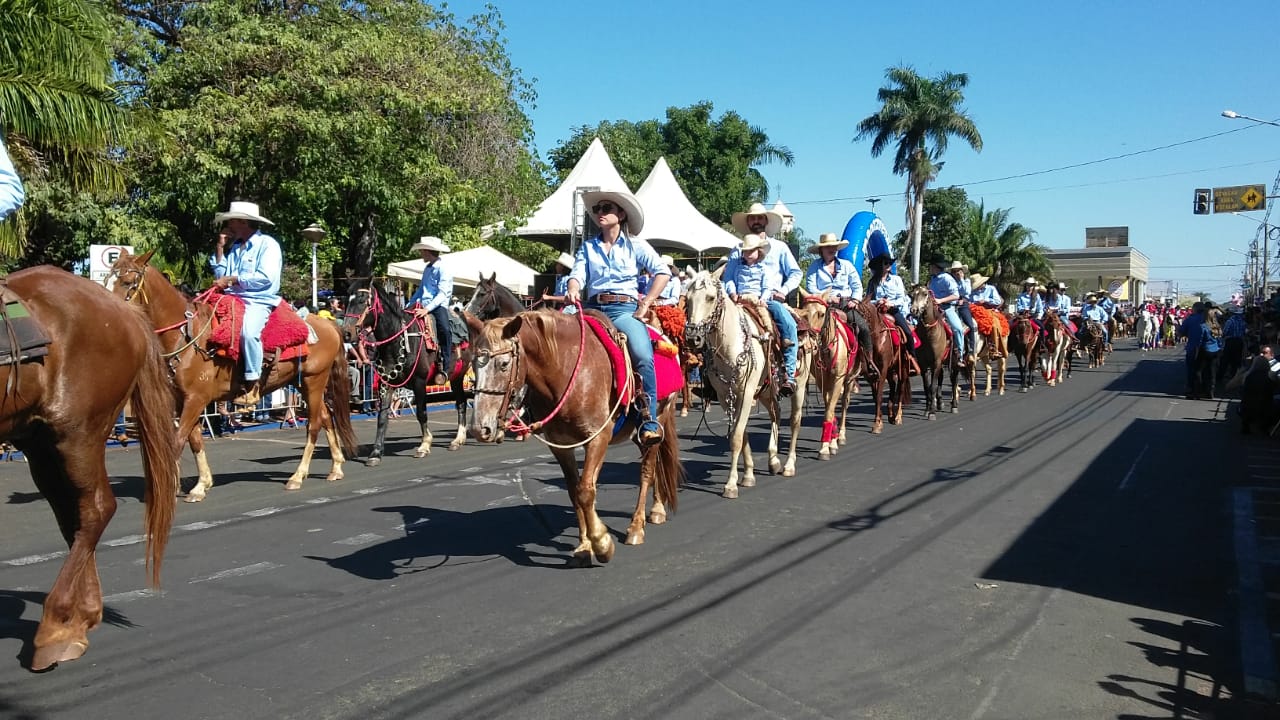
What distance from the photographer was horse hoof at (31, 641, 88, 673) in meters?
4.78

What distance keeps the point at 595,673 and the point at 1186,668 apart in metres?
3.14

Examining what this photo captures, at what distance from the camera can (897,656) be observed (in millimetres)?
5223

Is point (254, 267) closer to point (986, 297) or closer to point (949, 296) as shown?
point (949, 296)

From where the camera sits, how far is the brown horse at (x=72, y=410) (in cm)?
Answer: 488

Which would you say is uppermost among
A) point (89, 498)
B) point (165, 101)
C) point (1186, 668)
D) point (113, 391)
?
point (165, 101)

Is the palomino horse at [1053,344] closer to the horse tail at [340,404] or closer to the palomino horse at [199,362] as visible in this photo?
the horse tail at [340,404]

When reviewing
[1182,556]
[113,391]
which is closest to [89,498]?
[113,391]

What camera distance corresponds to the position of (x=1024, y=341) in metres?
24.7

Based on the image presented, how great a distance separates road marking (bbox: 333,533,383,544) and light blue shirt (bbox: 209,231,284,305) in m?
3.01

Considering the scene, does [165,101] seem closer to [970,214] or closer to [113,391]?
[113,391]

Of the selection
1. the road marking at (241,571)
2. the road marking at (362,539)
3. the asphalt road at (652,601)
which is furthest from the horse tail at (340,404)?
the road marking at (241,571)

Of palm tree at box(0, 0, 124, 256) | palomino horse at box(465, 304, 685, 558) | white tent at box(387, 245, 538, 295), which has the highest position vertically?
palm tree at box(0, 0, 124, 256)

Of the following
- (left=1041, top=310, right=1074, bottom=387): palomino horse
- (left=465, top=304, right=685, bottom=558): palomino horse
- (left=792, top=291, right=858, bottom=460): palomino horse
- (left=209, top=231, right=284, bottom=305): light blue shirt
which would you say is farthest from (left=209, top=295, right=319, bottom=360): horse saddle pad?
(left=1041, top=310, right=1074, bottom=387): palomino horse

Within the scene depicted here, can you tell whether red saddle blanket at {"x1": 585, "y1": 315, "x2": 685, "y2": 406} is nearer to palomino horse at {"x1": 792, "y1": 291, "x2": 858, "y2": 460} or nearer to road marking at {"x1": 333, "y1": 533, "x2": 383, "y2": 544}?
road marking at {"x1": 333, "y1": 533, "x2": 383, "y2": 544}
